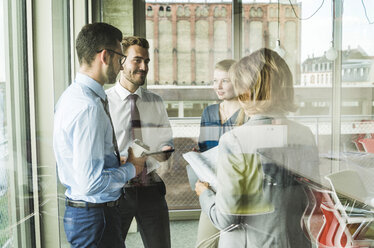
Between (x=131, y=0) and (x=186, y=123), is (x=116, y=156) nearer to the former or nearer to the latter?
(x=186, y=123)

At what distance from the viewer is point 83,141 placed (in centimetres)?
117

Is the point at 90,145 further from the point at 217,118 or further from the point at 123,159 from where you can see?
the point at 217,118

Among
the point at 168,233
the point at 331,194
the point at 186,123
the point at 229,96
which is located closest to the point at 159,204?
the point at 168,233

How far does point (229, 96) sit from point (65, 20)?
2.78 feet

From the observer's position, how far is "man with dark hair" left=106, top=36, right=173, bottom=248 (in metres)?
1.48

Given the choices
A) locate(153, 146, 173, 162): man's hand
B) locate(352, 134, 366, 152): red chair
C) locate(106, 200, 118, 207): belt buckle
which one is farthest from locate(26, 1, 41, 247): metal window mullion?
locate(352, 134, 366, 152): red chair

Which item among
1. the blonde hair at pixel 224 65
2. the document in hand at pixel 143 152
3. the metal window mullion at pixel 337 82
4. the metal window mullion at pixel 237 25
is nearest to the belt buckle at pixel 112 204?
the document in hand at pixel 143 152

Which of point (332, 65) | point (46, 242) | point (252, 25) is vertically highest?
point (252, 25)

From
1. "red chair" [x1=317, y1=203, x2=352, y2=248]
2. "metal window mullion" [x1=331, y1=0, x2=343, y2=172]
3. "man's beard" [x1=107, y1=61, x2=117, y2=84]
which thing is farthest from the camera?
"metal window mullion" [x1=331, y1=0, x2=343, y2=172]

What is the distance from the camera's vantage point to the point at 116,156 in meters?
1.33

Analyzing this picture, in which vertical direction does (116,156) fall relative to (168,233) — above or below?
above

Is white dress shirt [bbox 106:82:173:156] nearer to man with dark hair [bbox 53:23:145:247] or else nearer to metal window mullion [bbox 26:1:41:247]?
man with dark hair [bbox 53:23:145:247]

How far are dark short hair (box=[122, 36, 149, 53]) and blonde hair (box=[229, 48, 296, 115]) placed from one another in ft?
1.73

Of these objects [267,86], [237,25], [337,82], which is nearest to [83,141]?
[267,86]
